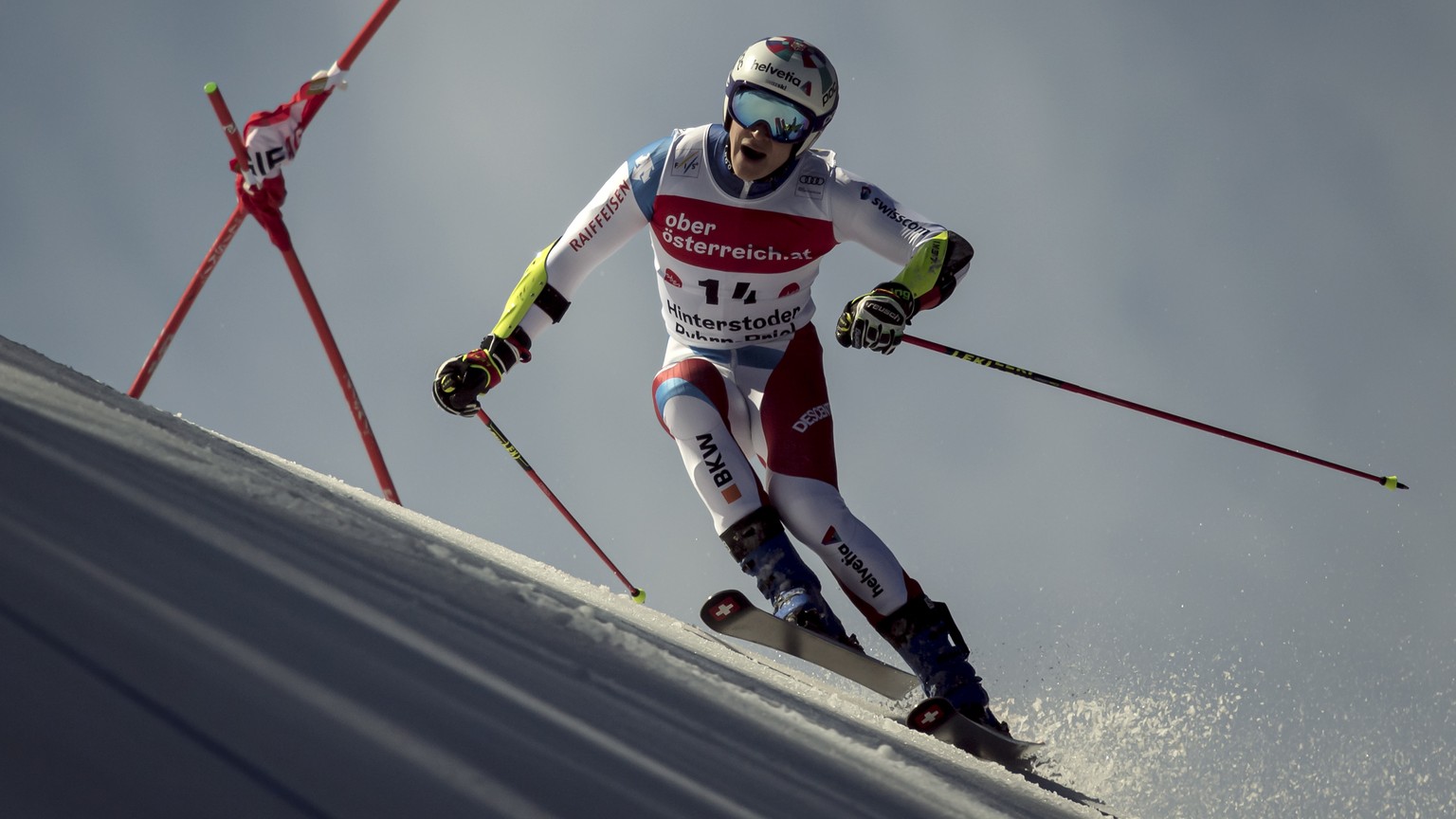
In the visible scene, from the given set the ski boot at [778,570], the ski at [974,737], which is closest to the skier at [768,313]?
the ski boot at [778,570]

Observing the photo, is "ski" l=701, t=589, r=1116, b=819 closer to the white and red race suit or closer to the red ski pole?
the white and red race suit

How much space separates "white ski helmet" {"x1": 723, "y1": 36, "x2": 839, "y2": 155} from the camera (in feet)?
13.3

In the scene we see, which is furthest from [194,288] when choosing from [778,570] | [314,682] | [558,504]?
[314,682]

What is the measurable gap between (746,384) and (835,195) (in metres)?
0.73

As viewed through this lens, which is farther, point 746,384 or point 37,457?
point 746,384

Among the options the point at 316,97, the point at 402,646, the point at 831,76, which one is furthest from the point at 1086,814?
the point at 316,97

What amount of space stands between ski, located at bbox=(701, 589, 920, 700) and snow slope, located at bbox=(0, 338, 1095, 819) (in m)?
1.43

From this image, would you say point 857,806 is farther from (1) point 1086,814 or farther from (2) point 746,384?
(2) point 746,384

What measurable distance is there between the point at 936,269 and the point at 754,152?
0.73m

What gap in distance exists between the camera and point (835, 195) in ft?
14.0

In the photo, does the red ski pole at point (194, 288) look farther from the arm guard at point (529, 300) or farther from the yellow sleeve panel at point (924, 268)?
the yellow sleeve panel at point (924, 268)

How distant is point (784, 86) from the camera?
13.3 ft

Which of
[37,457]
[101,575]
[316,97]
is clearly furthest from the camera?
[316,97]

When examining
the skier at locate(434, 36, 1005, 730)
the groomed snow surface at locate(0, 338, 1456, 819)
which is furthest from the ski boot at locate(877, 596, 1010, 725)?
the groomed snow surface at locate(0, 338, 1456, 819)
